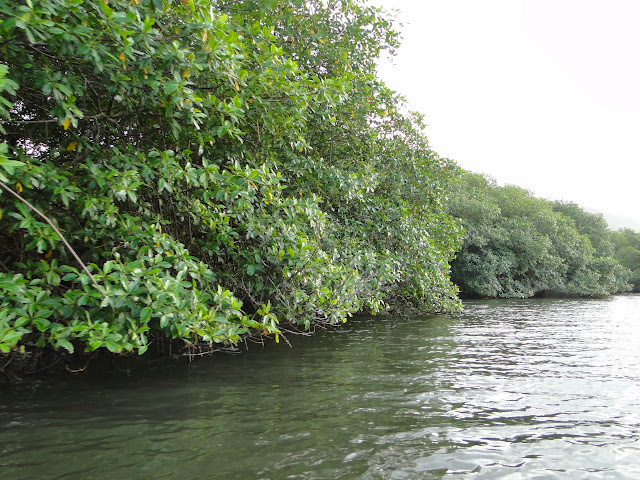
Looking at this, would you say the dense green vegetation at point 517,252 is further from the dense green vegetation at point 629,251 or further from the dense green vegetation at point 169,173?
the dense green vegetation at point 169,173

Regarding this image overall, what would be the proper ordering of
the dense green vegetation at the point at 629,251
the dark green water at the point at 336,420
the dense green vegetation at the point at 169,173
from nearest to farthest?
the dark green water at the point at 336,420, the dense green vegetation at the point at 169,173, the dense green vegetation at the point at 629,251

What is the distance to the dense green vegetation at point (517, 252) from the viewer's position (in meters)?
31.9

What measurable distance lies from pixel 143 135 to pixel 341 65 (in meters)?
6.13

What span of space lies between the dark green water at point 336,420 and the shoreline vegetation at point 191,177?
78 cm

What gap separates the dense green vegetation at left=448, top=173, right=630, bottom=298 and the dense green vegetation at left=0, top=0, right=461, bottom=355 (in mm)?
22346

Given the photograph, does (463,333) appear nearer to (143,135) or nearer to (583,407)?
(583,407)

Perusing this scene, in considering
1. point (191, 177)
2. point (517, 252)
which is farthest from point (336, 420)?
point (517, 252)

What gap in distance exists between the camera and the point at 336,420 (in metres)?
4.99

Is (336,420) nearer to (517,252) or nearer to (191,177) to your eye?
(191,177)

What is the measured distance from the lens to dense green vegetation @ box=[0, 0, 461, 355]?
4.65 m

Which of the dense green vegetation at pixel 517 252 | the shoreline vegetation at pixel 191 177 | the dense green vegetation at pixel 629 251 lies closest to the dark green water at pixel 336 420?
the shoreline vegetation at pixel 191 177

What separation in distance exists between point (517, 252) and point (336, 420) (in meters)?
34.2

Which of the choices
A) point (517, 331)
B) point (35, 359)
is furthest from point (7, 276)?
point (517, 331)

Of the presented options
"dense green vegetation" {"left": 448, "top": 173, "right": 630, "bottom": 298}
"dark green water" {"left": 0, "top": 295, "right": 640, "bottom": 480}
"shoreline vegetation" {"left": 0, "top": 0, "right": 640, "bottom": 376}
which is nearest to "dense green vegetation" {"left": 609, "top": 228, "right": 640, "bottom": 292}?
"dense green vegetation" {"left": 448, "top": 173, "right": 630, "bottom": 298}
